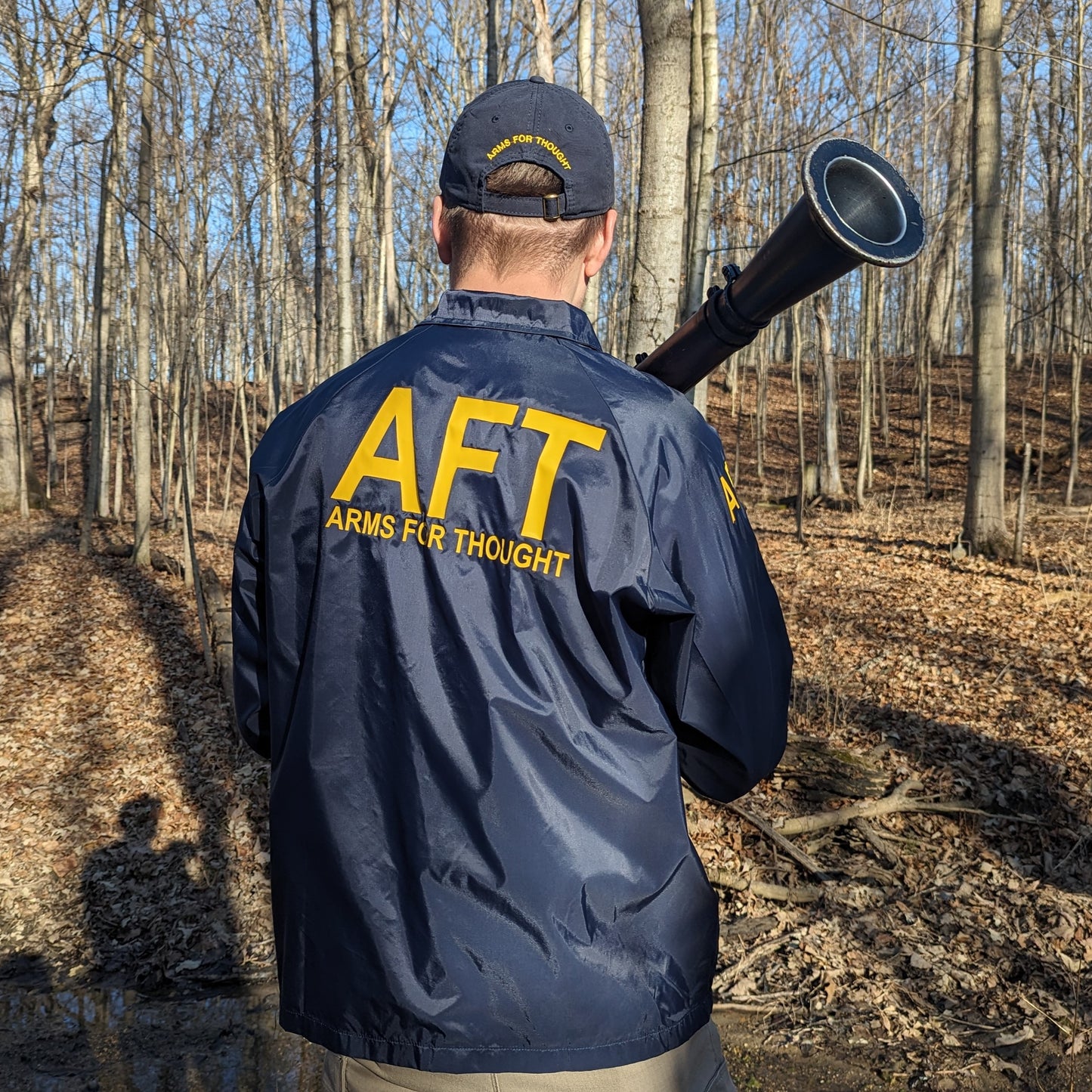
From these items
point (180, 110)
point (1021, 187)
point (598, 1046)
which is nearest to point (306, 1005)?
point (598, 1046)

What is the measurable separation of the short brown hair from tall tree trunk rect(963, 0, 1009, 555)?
10190 millimetres

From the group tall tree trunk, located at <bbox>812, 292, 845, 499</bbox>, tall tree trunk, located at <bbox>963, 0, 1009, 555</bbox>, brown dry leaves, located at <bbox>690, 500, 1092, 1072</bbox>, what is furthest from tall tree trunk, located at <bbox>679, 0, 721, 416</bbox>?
tall tree trunk, located at <bbox>812, 292, 845, 499</bbox>

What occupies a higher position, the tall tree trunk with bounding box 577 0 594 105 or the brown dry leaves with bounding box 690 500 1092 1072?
the tall tree trunk with bounding box 577 0 594 105

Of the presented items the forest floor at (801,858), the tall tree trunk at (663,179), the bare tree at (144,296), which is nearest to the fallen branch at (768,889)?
the forest floor at (801,858)

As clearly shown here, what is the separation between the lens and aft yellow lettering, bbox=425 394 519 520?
4.18ft

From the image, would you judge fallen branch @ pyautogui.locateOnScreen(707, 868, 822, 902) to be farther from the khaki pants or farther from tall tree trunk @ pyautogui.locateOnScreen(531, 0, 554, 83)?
tall tree trunk @ pyautogui.locateOnScreen(531, 0, 554, 83)

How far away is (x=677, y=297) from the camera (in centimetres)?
449

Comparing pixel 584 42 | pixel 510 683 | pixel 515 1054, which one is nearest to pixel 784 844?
pixel 515 1054

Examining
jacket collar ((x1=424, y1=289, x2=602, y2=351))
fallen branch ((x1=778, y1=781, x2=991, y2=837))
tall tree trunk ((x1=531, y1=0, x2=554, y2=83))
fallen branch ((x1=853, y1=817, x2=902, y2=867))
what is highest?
tall tree trunk ((x1=531, y1=0, x2=554, y2=83))

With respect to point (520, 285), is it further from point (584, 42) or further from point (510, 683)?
point (584, 42)

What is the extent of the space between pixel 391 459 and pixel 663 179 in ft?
11.8

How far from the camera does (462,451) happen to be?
1.28 metres

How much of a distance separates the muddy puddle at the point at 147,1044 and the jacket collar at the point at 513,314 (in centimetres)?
334

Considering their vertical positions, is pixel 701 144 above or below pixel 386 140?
below
